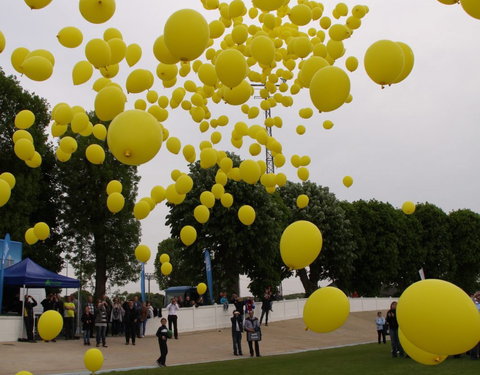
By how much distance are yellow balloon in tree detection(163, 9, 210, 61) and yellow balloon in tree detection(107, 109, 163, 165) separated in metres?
0.70

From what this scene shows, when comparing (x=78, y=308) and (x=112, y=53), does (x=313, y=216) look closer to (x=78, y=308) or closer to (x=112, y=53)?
(x=78, y=308)

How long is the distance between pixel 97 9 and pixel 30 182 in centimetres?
2486

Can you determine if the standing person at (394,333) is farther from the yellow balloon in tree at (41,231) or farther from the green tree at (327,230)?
the green tree at (327,230)

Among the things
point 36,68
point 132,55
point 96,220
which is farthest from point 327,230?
point 36,68

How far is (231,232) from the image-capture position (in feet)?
81.7

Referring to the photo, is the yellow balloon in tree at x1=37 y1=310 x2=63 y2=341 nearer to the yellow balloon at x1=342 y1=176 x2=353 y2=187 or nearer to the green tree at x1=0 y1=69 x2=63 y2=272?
the yellow balloon at x1=342 y1=176 x2=353 y2=187

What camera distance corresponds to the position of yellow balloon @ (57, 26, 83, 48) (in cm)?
666

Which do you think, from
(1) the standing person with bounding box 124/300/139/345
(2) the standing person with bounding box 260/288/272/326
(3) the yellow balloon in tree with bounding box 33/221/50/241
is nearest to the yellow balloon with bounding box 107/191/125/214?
(3) the yellow balloon in tree with bounding box 33/221/50/241

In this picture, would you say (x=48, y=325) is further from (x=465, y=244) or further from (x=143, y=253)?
(x=465, y=244)

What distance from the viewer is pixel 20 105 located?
96.2 ft

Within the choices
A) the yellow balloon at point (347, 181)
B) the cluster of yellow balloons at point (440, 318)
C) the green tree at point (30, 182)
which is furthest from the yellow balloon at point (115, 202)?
the green tree at point (30, 182)

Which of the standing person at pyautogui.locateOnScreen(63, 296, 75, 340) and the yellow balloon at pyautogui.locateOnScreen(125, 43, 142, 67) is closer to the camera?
the yellow balloon at pyautogui.locateOnScreen(125, 43, 142, 67)

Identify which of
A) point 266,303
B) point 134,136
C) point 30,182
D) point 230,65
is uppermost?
point 30,182

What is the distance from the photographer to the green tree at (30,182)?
2730cm
